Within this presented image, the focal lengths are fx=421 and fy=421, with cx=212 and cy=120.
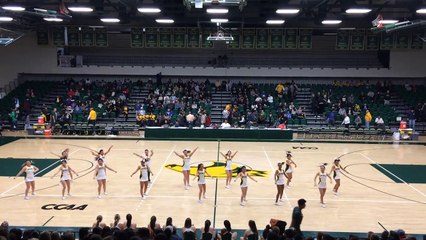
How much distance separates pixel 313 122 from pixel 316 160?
11384 millimetres

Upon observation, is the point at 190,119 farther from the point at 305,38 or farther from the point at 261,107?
the point at 305,38

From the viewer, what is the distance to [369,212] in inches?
573

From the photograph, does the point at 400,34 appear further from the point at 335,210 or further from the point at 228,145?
the point at 335,210

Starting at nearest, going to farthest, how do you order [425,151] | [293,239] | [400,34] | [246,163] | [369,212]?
[293,239]
[369,212]
[246,163]
[425,151]
[400,34]

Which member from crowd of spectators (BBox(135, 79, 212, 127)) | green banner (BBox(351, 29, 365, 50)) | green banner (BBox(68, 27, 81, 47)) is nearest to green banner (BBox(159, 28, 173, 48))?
crowd of spectators (BBox(135, 79, 212, 127))

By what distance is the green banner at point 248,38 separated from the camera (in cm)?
3328

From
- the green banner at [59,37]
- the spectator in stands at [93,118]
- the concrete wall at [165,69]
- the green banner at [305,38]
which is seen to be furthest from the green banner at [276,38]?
the green banner at [59,37]

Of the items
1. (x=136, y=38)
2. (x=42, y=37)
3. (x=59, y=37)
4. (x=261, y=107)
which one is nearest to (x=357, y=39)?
(x=261, y=107)

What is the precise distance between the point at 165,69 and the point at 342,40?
1565cm

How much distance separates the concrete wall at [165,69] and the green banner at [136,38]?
19.4 ft

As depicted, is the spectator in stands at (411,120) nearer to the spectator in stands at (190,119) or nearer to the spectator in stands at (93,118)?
the spectator in stands at (190,119)

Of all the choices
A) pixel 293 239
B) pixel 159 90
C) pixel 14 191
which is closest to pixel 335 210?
pixel 293 239

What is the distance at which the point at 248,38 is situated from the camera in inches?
1315

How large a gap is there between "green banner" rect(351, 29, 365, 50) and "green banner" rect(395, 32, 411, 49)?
2.48m
